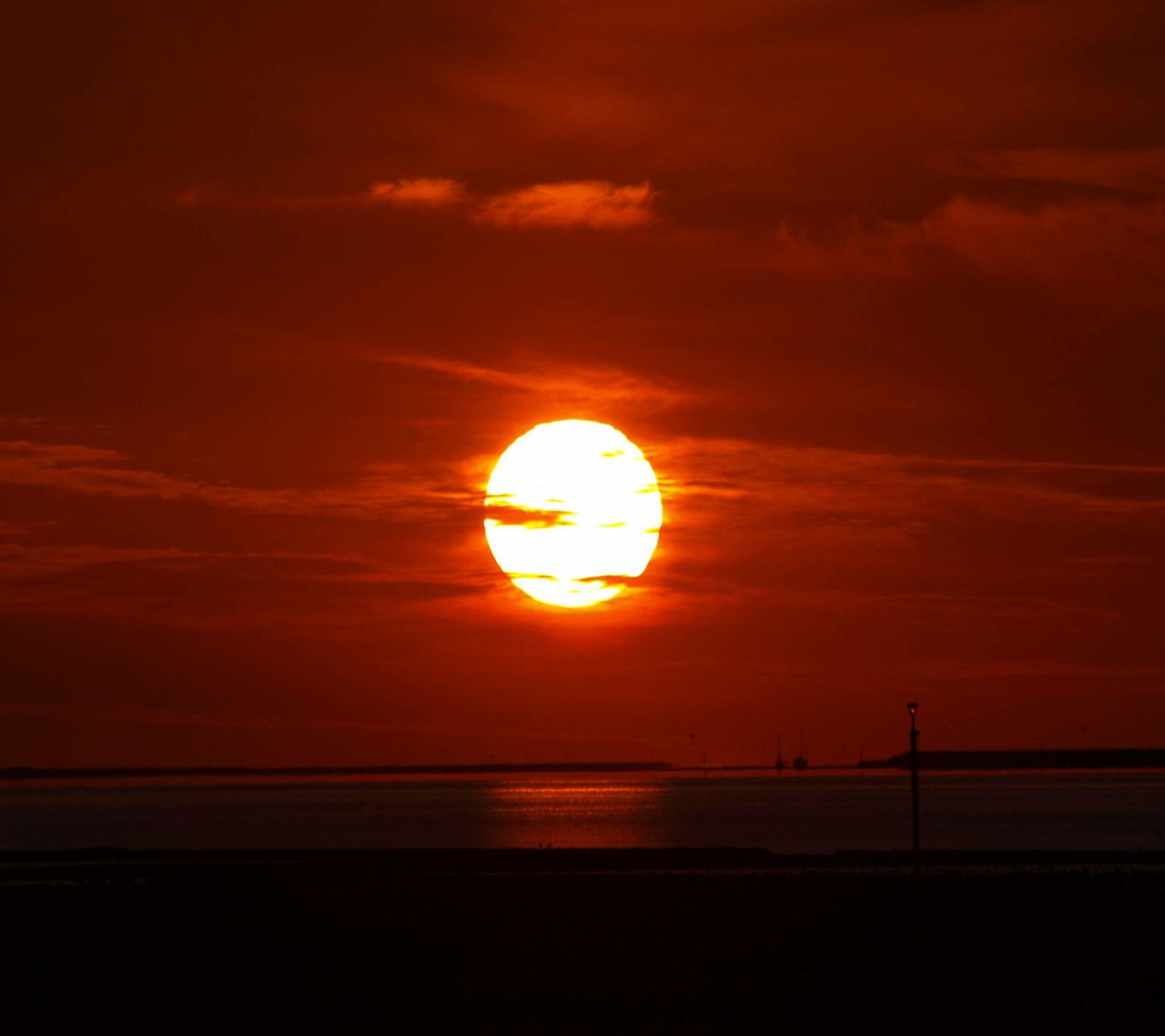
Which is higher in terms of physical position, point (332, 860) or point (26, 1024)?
point (332, 860)

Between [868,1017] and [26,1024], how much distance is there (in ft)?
46.3

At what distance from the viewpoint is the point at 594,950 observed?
34.9 m

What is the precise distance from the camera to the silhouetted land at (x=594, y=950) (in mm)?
26953

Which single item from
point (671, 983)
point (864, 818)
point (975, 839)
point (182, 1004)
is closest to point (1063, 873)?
point (671, 983)

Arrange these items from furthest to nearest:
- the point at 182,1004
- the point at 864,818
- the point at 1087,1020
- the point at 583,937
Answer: the point at 864,818 < the point at 583,937 < the point at 182,1004 < the point at 1087,1020

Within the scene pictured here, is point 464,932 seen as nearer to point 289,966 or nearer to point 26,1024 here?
point 289,966

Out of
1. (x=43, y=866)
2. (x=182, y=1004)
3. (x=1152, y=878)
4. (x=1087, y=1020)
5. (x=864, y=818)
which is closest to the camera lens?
(x=1087, y=1020)

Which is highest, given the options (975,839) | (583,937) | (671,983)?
(975,839)

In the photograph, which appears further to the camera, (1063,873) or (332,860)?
(332,860)

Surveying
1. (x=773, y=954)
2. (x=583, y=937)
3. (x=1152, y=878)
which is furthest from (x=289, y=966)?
(x=1152, y=878)

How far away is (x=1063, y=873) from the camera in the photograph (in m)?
54.2

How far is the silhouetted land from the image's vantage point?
26953mm

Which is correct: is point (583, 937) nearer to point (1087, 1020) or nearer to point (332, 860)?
point (1087, 1020)

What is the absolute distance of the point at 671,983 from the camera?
30.0 m
